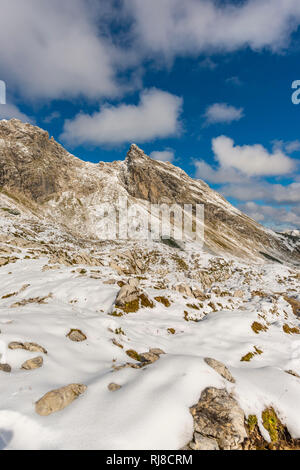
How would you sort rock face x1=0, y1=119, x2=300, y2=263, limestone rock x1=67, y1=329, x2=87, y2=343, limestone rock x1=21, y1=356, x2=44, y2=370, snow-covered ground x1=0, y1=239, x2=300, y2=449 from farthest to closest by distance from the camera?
rock face x1=0, y1=119, x2=300, y2=263, limestone rock x1=67, y1=329, x2=87, y2=343, limestone rock x1=21, y1=356, x2=44, y2=370, snow-covered ground x1=0, y1=239, x2=300, y2=449

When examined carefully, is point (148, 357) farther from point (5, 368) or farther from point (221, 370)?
point (5, 368)

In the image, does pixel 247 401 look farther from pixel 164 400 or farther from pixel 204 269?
pixel 204 269

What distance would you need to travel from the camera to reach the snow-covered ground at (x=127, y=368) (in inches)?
180

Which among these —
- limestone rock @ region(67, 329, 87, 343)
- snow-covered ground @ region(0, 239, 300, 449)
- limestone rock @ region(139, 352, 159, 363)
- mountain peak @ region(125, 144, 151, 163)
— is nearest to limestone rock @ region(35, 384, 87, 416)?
snow-covered ground @ region(0, 239, 300, 449)

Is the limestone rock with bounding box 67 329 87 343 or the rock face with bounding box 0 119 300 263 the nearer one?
the limestone rock with bounding box 67 329 87 343

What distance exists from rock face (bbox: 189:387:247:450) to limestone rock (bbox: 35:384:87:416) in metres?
2.99

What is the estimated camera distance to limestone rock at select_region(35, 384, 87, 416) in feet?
16.3

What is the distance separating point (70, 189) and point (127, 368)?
451ft

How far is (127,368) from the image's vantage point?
7.28 m

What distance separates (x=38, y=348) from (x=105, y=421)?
4.27 meters

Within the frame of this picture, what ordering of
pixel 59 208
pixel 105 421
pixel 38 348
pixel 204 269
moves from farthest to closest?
1. pixel 59 208
2. pixel 204 269
3. pixel 38 348
4. pixel 105 421

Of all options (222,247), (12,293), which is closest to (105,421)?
(12,293)

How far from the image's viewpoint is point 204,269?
2472 inches

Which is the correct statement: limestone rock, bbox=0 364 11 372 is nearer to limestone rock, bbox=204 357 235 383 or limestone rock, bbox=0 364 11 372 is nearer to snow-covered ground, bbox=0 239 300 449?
snow-covered ground, bbox=0 239 300 449
